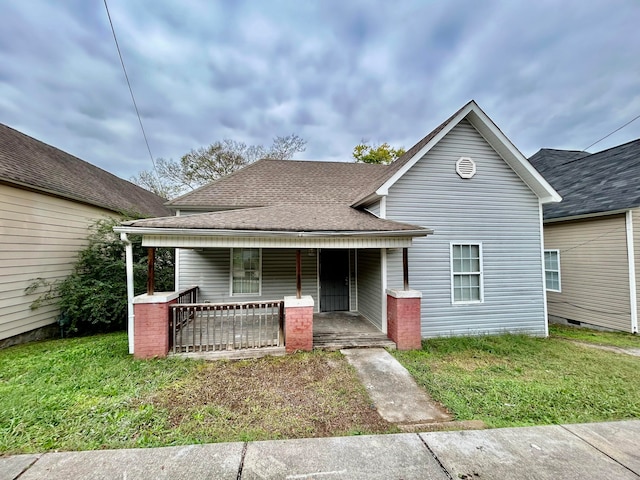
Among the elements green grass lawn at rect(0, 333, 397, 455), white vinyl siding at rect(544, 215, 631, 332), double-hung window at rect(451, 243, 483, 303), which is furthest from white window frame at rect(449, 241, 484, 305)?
white vinyl siding at rect(544, 215, 631, 332)

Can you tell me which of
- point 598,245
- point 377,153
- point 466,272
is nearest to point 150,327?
point 466,272

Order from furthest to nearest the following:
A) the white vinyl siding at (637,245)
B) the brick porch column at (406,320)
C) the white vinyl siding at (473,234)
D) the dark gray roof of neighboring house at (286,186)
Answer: the dark gray roof of neighboring house at (286,186), the white vinyl siding at (637,245), the white vinyl siding at (473,234), the brick porch column at (406,320)

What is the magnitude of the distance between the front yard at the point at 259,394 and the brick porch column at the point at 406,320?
30 centimetres

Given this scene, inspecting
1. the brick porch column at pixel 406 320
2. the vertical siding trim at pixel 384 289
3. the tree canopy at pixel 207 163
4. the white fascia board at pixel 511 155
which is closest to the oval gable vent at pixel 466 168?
the white fascia board at pixel 511 155

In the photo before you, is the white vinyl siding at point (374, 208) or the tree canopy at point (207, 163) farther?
the tree canopy at point (207, 163)

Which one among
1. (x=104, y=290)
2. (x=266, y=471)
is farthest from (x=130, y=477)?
(x=104, y=290)

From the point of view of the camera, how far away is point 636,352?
610cm

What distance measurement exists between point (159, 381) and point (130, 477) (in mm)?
2150

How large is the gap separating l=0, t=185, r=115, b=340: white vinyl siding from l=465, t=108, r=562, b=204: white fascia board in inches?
476

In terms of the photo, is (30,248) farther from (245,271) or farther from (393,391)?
(393,391)

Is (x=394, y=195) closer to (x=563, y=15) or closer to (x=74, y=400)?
(x=74, y=400)

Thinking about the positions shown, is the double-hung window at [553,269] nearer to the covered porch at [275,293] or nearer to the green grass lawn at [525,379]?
the green grass lawn at [525,379]

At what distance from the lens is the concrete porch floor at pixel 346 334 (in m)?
6.06

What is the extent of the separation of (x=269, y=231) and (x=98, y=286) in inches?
254
